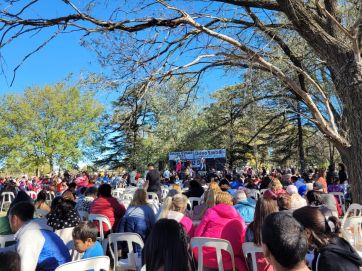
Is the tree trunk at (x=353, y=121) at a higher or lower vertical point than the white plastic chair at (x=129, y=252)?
higher

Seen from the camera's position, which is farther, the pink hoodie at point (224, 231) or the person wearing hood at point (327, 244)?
the pink hoodie at point (224, 231)

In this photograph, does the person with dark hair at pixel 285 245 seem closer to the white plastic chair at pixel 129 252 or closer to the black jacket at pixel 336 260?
the black jacket at pixel 336 260

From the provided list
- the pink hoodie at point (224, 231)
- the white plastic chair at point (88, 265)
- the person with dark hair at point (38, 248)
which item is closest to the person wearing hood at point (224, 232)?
the pink hoodie at point (224, 231)

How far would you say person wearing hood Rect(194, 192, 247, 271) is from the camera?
3889 millimetres

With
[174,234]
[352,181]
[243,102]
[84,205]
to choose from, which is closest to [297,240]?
[174,234]

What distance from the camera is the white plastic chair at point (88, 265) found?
287 centimetres

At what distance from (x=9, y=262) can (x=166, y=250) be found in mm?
1023

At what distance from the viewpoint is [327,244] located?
2494mm

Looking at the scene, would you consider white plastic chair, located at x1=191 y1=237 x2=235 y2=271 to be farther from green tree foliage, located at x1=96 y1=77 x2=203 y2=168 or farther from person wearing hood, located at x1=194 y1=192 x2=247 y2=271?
green tree foliage, located at x1=96 y1=77 x2=203 y2=168

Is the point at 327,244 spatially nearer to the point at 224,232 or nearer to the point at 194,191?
the point at 224,232

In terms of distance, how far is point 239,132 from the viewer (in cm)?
3619

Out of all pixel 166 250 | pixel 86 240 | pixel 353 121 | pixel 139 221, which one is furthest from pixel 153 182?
pixel 166 250

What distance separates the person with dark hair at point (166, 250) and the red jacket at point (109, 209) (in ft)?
12.5

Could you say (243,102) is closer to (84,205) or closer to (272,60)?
(272,60)
